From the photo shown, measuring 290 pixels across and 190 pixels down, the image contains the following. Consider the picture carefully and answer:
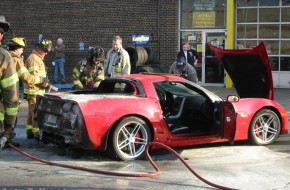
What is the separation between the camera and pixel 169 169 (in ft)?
22.4

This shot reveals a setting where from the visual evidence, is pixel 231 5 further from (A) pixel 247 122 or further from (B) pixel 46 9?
(A) pixel 247 122

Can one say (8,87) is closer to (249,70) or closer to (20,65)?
(20,65)

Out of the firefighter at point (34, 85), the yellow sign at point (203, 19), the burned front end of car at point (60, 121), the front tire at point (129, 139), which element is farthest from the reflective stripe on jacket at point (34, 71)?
the yellow sign at point (203, 19)

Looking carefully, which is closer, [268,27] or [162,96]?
[162,96]

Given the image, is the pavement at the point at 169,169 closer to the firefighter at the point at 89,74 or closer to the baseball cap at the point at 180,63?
the firefighter at the point at 89,74

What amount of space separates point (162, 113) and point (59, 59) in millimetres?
12441

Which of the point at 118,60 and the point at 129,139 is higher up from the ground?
the point at 118,60

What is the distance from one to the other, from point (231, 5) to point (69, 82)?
702cm

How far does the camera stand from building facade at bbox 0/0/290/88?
17.8m

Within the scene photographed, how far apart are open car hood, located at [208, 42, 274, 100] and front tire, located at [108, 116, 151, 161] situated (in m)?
2.36

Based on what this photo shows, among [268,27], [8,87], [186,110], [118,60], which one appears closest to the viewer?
[8,87]

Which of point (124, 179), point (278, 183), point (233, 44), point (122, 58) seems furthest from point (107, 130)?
point (233, 44)

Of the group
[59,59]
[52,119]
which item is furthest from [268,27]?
[52,119]

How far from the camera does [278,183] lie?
611cm
